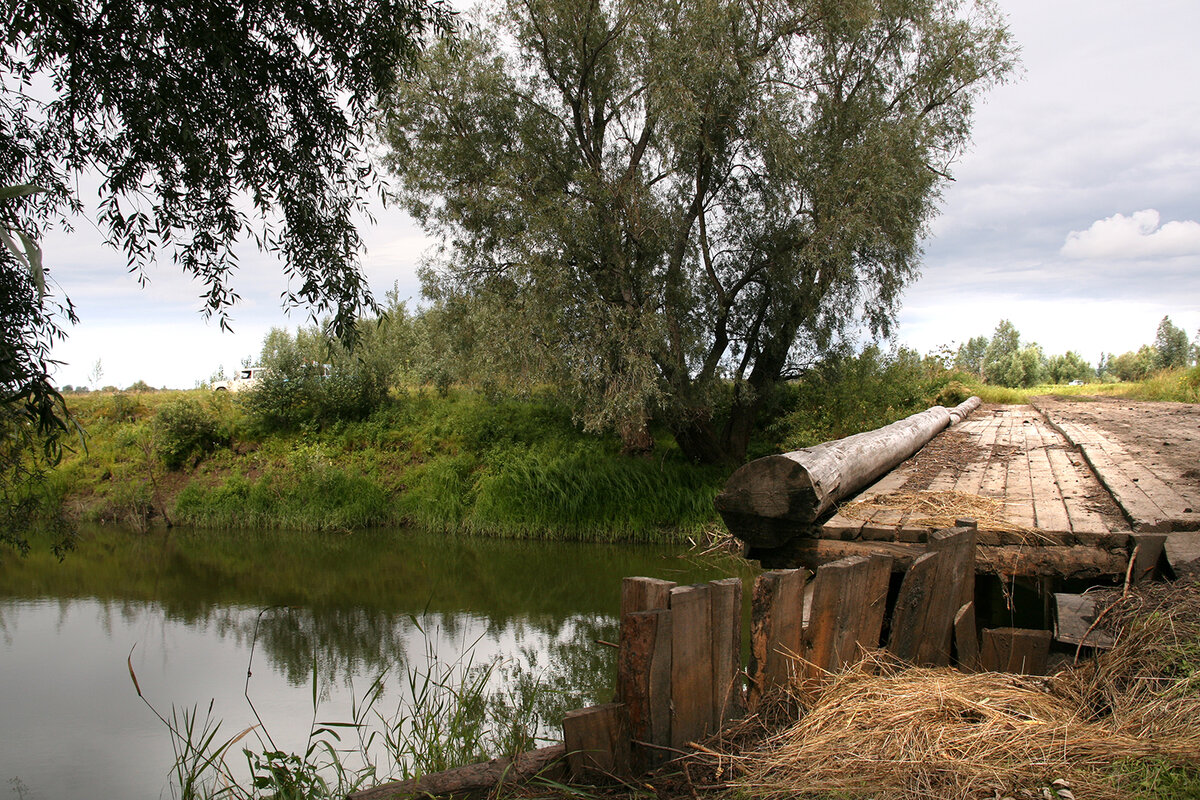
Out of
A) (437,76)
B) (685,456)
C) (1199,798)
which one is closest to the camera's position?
(1199,798)

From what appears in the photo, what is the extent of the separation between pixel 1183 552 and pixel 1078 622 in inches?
21.9

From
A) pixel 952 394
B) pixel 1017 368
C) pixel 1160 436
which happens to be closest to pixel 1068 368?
pixel 1017 368

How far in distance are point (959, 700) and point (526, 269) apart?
372 inches

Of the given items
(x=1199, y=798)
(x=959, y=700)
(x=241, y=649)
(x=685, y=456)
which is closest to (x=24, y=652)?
(x=241, y=649)

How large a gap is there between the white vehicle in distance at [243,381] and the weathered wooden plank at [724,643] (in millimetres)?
17965

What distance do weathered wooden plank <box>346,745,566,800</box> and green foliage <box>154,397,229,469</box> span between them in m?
17.4

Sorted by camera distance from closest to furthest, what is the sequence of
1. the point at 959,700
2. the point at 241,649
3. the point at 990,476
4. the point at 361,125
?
the point at 959,700, the point at 990,476, the point at 361,125, the point at 241,649

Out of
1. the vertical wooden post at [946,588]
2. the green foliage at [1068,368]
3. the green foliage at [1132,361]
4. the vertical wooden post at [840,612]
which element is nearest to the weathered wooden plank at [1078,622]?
the vertical wooden post at [946,588]

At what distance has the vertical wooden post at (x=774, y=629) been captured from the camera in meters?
2.65

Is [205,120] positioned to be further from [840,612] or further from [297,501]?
[297,501]

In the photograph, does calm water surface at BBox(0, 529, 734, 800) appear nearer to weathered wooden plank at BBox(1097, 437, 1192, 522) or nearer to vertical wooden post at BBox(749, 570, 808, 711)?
vertical wooden post at BBox(749, 570, 808, 711)

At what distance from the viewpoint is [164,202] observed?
533 cm

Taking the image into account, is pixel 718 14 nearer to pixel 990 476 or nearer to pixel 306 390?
pixel 990 476

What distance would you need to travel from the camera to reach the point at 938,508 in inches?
148
